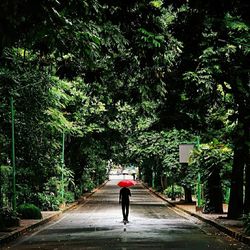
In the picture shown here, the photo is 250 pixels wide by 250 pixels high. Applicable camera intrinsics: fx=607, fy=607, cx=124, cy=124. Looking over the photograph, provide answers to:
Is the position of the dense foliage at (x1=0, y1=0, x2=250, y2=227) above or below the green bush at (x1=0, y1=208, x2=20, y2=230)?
above

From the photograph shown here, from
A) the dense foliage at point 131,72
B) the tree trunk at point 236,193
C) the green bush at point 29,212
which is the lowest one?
the green bush at point 29,212

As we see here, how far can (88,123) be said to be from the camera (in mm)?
45031

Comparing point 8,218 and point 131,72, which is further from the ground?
point 131,72

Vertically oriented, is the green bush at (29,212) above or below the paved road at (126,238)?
above

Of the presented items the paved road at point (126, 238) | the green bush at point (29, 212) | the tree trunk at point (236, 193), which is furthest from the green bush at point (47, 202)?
the tree trunk at point (236, 193)

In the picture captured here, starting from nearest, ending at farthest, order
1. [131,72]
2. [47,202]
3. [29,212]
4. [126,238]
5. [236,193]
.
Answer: [131,72], [126,238], [236,193], [29,212], [47,202]

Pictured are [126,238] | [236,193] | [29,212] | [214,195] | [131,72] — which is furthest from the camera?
[214,195]

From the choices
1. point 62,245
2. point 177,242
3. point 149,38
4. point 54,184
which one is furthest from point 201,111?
point 54,184

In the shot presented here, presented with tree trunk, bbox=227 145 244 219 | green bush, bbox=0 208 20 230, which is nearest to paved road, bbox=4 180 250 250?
green bush, bbox=0 208 20 230

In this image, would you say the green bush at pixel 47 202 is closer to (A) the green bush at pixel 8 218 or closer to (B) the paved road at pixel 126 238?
(B) the paved road at pixel 126 238

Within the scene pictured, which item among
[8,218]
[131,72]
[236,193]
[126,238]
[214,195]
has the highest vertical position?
[131,72]

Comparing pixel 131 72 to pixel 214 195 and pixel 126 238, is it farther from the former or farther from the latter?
pixel 214 195

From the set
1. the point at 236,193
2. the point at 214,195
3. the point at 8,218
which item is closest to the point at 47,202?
the point at 214,195

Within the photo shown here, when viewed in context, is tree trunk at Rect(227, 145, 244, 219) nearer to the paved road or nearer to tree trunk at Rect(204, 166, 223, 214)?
the paved road
